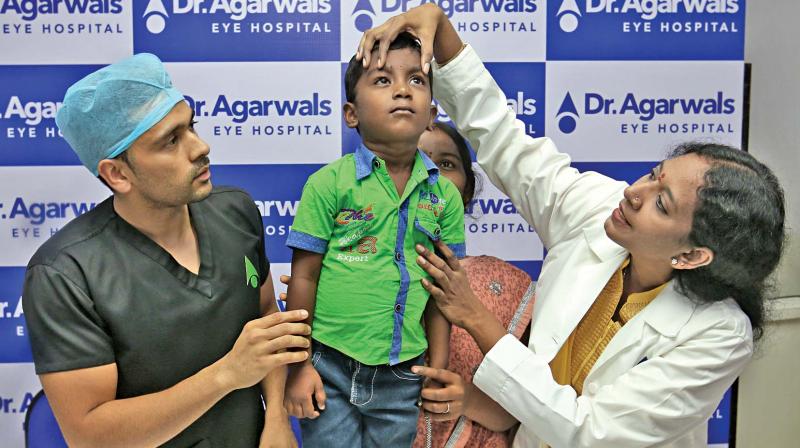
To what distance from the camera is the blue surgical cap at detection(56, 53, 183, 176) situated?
143 cm

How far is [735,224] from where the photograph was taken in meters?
1.69

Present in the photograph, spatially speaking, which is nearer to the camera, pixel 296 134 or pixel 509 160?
pixel 509 160

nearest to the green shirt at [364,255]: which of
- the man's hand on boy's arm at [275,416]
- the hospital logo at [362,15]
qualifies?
the man's hand on boy's arm at [275,416]

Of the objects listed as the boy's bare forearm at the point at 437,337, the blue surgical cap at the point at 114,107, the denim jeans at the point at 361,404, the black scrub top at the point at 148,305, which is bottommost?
the denim jeans at the point at 361,404

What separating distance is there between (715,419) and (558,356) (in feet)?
4.72

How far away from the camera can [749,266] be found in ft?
5.65

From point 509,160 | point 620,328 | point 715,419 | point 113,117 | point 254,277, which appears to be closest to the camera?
point 113,117

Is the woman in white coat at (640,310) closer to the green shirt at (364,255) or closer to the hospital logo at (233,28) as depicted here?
the green shirt at (364,255)

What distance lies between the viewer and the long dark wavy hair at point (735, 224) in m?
1.69

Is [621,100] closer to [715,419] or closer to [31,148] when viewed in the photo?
[715,419]

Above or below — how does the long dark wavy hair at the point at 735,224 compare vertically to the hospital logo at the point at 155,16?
below

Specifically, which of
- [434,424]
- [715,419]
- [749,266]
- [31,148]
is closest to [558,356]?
[434,424]

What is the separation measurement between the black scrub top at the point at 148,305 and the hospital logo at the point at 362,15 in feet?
4.37

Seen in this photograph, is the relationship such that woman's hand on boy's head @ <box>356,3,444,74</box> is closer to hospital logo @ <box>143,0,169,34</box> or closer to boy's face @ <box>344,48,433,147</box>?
boy's face @ <box>344,48,433,147</box>
